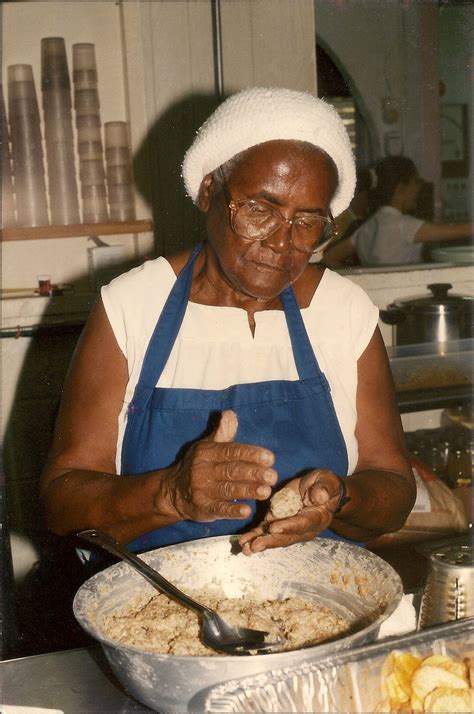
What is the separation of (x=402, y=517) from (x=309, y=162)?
2.60 feet

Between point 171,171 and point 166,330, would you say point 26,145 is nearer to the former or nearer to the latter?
point 171,171

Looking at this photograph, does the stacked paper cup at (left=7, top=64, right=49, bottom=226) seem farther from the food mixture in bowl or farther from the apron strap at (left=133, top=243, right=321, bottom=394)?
the food mixture in bowl

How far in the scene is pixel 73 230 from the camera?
140 inches

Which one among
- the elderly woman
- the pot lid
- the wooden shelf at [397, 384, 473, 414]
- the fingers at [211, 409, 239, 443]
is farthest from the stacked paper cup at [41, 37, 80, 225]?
the fingers at [211, 409, 239, 443]

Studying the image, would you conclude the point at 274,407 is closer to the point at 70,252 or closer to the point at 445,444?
the point at 445,444

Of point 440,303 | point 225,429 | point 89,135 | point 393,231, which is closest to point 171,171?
point 89,135

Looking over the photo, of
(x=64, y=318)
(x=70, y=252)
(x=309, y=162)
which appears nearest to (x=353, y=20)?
(x=70, y=252)

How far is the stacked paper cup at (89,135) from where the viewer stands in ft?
11.6

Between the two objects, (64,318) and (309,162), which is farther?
(64,318)

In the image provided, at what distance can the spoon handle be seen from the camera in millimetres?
1155

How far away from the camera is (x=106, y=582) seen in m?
A: 1.22

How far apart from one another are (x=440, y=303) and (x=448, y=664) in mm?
2766

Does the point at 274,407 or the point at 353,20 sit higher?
the point at 353,20

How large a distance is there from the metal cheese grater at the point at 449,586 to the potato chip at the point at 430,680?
225 millimetres
